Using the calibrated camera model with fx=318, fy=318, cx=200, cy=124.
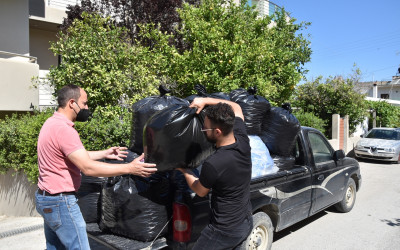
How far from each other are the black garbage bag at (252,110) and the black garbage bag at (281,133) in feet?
0.51

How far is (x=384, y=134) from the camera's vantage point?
45.4 ft

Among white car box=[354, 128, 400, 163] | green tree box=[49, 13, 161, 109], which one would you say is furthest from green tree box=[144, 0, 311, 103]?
white car box=[354, 128, 400, 163]

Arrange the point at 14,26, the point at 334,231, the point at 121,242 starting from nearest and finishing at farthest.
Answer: the point at 121,242 → the point at 334,231 → the point at 14,26

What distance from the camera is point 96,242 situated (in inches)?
125

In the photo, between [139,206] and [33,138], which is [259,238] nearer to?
[139,206]

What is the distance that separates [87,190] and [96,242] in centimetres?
60

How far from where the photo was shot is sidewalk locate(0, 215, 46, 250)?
4.75 meters

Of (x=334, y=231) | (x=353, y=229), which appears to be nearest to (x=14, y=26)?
(x=334, y=231)

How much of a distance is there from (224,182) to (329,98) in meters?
14.1

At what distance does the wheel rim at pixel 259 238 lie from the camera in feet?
11.9

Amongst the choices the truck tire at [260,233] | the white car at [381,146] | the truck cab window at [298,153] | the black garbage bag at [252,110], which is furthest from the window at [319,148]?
the white car at [381,146]

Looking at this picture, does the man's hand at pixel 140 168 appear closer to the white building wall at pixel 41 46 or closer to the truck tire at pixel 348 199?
the truck tire at pixel 348 199

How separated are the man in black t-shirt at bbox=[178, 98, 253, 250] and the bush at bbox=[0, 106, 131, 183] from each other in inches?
127

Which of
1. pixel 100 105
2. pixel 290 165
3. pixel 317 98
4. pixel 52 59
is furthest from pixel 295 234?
pixel 52 59
